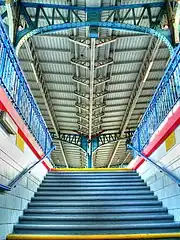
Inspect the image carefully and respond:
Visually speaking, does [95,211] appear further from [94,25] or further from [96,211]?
[94,25]

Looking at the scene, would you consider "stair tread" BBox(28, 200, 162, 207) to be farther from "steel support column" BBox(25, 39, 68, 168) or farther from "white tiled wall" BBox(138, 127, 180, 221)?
"steel support column" BBox(25, 39, 68, 168)

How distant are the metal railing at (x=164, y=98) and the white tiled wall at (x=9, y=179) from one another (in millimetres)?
2654

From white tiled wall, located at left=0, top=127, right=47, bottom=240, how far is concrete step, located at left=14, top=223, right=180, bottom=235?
34 centimetres

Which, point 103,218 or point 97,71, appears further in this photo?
point 97,71

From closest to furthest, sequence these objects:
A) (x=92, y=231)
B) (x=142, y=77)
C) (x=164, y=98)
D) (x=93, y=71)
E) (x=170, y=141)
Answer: (x=92, y=231), (x=170, y=141), (x=164, y=98), (x=93, y=71), (x=142, y=77)

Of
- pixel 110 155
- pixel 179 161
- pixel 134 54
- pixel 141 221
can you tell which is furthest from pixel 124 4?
pixel 110 155

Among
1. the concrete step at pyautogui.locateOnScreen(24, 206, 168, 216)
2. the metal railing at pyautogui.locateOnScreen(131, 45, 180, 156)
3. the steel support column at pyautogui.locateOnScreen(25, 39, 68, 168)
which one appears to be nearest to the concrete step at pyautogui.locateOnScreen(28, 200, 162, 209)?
the concrete step at pyautogui.locateOnScreen(24, 206, 168, 216)

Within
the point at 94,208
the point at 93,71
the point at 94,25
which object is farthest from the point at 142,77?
the point at 94,208

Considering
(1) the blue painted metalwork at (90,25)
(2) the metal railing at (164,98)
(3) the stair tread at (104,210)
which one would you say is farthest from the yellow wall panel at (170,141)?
(1) the blue painted metalwork at (90,25)

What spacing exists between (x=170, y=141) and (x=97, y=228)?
184 cm

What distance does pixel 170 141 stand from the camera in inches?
184

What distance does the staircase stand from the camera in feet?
13.5

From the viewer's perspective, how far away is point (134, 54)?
34.9 feet

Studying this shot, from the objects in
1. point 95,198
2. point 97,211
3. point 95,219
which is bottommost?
point 95,219
